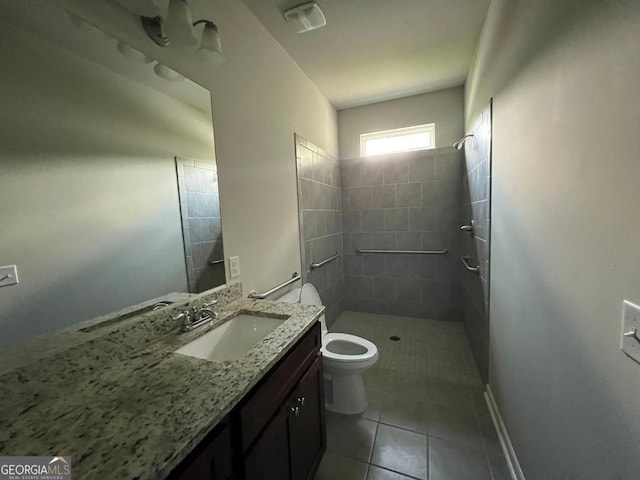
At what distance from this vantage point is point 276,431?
3.05ft

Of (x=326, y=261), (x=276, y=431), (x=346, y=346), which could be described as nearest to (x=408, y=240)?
(x=326, y=261)

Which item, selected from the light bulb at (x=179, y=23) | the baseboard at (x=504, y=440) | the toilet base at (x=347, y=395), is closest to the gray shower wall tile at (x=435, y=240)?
the baseboard at (x=504, y=440)

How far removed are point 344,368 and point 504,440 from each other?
3.12 ft

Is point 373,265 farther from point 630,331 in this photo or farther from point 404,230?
point 630,331

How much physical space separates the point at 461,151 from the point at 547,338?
2.41 m

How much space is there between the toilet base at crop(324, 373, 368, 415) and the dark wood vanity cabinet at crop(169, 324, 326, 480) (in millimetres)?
399

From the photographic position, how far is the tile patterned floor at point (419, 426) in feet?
4.38

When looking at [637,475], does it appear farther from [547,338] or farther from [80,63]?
[80,63]

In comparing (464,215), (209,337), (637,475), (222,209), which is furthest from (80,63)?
(464,215)

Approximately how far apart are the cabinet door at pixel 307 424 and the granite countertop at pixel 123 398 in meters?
0.28

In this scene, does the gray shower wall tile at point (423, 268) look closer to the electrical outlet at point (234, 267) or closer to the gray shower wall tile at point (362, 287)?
the gray shower wall tile at point (362, 287)

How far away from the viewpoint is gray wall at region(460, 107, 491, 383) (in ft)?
5.84

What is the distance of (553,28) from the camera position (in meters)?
0.88

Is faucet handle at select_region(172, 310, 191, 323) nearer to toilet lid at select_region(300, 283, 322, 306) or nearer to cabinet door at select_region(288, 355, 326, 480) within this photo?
cabinet door at select_region(288, 355, 326, 480)
